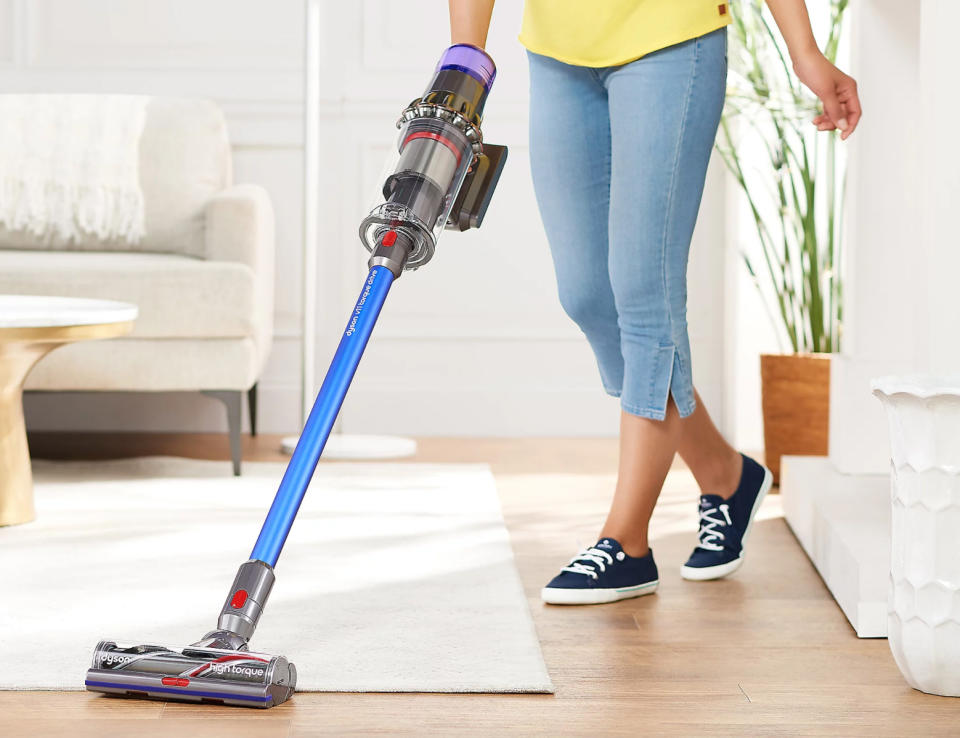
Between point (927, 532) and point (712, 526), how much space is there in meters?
0.53

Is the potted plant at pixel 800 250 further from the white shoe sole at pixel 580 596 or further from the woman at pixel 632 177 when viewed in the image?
the white shoe sole at pixel 580 596

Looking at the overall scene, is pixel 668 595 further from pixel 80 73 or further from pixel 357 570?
pixel 80 73

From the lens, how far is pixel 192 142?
288cm

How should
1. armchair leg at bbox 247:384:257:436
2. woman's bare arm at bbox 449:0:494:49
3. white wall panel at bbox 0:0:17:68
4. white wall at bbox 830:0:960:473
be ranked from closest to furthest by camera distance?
woman's bare arm at bbox 449:0:494:49, white wall at bbox 830:0:960:473, armchair leg at bbox 247:384:257:436, white wall panel at bbox 0:0:17:68

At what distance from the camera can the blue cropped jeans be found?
1360 millimetres

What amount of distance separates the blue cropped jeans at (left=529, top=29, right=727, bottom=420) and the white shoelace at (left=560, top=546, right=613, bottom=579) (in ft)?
0.60

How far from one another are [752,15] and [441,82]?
1636 millimetres

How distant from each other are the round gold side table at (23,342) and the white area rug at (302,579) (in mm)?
58

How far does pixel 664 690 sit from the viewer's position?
1.10m

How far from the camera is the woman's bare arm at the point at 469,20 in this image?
4.23ft

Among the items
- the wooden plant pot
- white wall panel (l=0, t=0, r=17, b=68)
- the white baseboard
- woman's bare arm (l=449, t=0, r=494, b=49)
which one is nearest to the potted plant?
the wooden plant pot

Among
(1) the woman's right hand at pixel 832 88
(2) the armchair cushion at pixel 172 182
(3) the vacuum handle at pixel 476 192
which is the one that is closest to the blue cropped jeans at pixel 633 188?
(1) the woman's right hand at pixel 832 88

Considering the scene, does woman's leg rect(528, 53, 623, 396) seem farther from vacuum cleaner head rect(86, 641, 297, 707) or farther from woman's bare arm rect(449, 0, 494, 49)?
vacuum cleaner head rect(86, 641, 297, 707)

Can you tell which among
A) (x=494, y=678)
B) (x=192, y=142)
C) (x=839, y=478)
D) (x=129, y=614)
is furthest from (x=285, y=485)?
(x=192, y=142)
